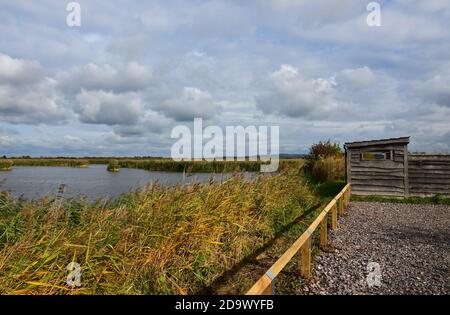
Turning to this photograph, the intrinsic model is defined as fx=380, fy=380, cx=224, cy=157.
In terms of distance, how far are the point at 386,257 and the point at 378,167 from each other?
11.2 metres

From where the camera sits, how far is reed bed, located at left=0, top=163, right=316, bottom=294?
13.2ft

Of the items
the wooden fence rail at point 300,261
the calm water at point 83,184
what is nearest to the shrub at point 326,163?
the calm water at point 83,184

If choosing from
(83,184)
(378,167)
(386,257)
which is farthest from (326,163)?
(386,257)

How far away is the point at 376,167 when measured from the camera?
1728 centimetres

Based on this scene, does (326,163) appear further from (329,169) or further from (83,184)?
(83,184)

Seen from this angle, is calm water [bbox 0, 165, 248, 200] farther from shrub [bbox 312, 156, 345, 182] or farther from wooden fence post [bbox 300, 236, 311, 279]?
shrub [bbox 312, 156, 345, 182]

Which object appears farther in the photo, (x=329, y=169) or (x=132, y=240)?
(x=329, y=169)

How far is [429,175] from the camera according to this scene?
16.6m

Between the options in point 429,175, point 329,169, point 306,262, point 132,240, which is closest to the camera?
point 132,240

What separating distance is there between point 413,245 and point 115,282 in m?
6.32

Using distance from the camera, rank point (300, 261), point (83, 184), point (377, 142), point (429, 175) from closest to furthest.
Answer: point (300, 261) < point (83, 184) < point (429, 175) < point (377, 142)
